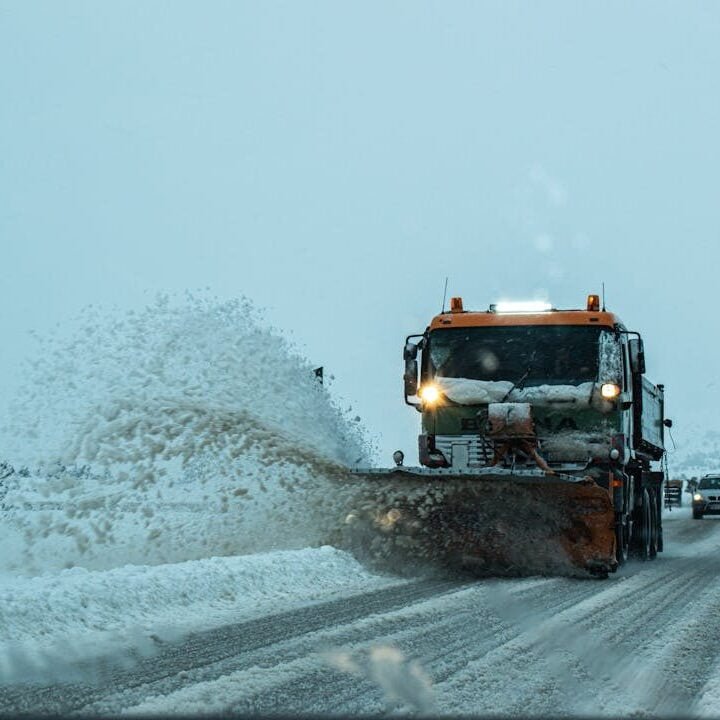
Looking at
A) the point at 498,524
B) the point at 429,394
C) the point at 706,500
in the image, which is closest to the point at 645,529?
the point at 498,524

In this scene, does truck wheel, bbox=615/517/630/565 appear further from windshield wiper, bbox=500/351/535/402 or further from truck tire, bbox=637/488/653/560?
windshield wiper, bbox=500/351/535/402

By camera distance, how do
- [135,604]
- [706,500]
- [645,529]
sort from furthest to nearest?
[706,500] → [645,529] → [135,604]

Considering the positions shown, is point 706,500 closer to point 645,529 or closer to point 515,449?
point 645,529

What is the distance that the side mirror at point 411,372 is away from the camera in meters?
12.2

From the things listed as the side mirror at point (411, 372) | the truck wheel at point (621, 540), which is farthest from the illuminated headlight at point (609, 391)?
the side mirror at point (411, 372)

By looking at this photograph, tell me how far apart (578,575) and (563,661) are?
5272 mm

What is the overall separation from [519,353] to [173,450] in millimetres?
4936

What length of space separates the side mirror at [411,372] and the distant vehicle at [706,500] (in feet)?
78.5

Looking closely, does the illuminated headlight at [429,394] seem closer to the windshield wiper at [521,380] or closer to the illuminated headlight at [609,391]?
the windshield wiper at [521,380]

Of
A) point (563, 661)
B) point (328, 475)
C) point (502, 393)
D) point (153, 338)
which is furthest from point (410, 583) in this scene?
point (153, 338)

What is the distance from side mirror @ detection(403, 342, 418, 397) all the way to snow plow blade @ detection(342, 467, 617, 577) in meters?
1.18

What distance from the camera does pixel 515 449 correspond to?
11.5 meters

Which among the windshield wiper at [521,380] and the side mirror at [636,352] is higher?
the side mirror at [636,352]

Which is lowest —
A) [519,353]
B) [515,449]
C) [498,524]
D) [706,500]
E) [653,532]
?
[653,532]
